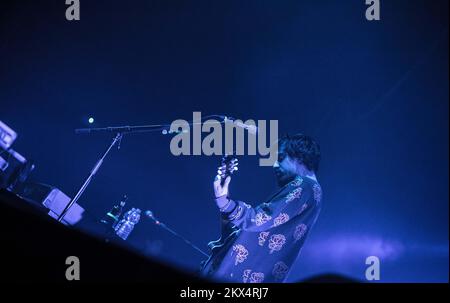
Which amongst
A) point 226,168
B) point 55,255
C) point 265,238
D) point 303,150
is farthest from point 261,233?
point 55,255

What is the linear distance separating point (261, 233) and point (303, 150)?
0.66m

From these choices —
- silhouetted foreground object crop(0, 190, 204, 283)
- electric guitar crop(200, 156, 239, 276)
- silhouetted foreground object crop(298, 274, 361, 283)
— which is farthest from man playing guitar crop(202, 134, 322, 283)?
silhouetted foreground object crop(0, 190, 204, 283)

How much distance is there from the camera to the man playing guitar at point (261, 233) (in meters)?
2.25

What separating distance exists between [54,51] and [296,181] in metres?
2.59

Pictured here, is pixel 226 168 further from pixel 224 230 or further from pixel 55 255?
pixel 55 255

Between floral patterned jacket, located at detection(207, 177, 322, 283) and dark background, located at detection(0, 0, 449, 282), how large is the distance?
1.47 meters

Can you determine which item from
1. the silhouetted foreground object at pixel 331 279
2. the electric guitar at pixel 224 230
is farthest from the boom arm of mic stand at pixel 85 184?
the silhouetted foreground object at pixel 331 279

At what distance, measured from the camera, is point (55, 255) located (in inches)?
33.0

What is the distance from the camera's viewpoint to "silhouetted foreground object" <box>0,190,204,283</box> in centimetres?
78

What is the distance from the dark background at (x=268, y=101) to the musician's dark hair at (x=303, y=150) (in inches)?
44.2

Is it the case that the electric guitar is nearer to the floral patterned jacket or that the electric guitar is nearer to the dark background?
the floral patterned jacket

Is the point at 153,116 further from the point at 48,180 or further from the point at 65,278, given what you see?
the point at 65,278

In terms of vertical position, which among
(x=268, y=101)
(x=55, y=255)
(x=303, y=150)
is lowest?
(x=55, y=255)

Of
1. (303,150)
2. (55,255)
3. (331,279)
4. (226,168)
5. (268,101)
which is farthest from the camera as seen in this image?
(268,101)
